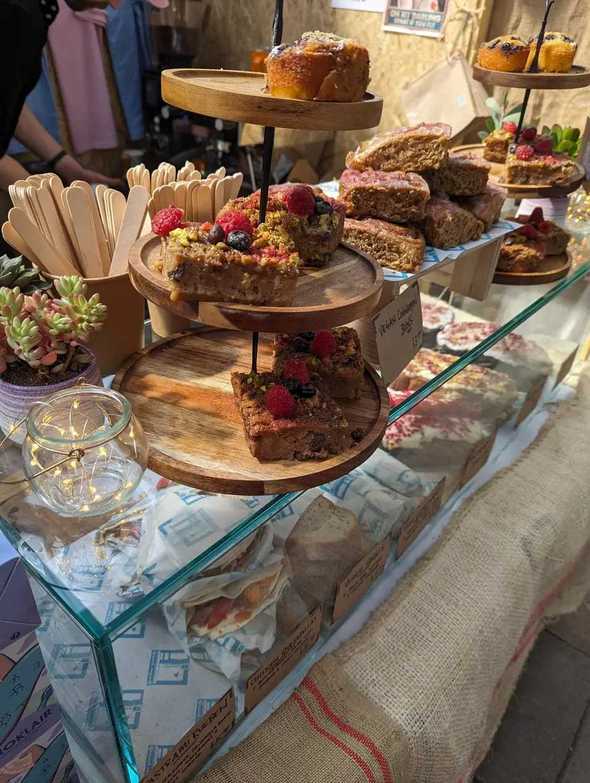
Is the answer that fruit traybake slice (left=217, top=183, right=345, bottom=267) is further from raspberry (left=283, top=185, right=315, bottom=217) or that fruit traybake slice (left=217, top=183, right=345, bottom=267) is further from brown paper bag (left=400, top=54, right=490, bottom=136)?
brown paper bag (left=400, top=54, right=490, bottom=136)

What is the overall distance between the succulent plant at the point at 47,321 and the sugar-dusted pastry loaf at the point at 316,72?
358 millimetres

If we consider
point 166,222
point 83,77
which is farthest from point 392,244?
point 83,77

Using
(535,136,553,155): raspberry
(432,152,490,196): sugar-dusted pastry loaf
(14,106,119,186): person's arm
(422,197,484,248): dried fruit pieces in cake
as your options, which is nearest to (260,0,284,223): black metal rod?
(422,197,484,248): dried fruit pieces in cake

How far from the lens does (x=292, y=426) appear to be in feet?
2.65

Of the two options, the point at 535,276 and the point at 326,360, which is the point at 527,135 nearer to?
the point at 535,276

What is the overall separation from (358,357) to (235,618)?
48 centimetres

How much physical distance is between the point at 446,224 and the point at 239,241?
22.5 inches

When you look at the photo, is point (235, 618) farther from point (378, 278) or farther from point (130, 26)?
point (130, 26)

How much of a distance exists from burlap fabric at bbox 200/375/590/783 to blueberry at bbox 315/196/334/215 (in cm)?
76

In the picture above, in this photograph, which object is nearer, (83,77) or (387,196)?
(387,196)

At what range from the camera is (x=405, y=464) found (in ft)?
4.66

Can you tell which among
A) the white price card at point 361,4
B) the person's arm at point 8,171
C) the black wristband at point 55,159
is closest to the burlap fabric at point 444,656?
the person's arm at point 8,171

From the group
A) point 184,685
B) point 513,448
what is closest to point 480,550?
point 513,448

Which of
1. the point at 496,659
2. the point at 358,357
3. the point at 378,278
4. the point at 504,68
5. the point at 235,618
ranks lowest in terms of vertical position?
the point at 496,659
